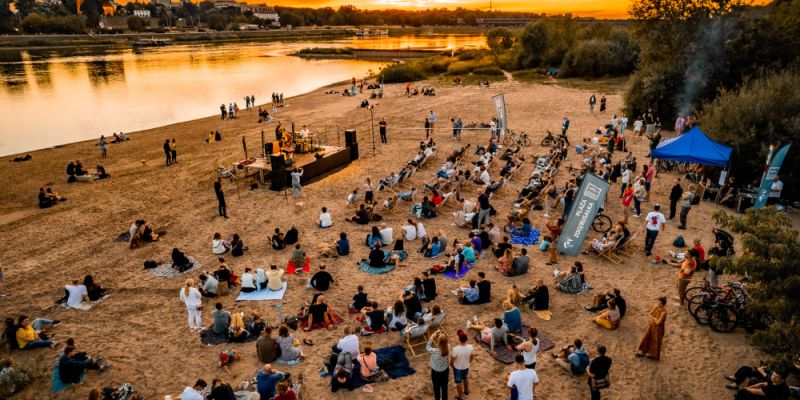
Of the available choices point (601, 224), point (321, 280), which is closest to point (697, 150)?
point (601, 224)

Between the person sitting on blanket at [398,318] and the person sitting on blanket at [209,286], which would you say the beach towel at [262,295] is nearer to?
the person sitting on blanket at [209,286]

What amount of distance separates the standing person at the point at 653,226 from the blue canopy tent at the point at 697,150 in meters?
4.60

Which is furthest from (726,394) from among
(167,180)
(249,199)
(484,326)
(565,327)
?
(167,180)

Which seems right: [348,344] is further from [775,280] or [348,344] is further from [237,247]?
[775,280]

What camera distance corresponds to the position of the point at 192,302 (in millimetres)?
9914

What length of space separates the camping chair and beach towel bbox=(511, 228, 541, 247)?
546cm

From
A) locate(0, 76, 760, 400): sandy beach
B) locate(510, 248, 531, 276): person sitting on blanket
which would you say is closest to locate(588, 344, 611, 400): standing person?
locate(0, 76, 760, 400): sandy beach

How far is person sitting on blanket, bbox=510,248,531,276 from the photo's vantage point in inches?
470

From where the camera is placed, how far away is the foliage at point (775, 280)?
6711 mm

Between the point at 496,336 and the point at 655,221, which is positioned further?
the point at 655,221

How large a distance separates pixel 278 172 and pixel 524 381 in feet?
46.2

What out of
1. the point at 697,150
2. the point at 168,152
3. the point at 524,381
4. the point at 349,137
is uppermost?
the point at 697,150

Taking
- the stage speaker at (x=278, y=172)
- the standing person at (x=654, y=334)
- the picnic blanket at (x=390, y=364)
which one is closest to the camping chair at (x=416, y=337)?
the picnic blanket at (x=390, y=364)

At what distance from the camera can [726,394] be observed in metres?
8.11
